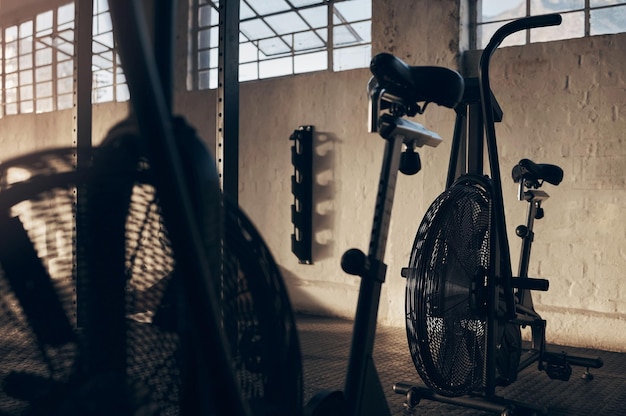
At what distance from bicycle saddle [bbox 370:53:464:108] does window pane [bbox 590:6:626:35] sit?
2528mm

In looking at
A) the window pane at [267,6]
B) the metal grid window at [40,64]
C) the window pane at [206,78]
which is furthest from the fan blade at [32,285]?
the metal grid window at [40,64]

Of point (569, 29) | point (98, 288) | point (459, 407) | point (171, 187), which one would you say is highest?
point (569, 29)

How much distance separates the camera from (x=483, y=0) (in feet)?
12.9

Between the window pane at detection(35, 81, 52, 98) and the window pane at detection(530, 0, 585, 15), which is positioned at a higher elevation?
the window pane at detection(35, 81, 52, 98)

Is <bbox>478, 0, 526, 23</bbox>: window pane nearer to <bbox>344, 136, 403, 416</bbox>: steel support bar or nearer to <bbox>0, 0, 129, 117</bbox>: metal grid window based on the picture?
<bbox>344, 136, 403, 416</bbox>: steel support bar

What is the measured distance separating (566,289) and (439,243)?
1907 mm

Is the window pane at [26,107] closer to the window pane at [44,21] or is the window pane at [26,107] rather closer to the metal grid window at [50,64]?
the metal grid window at [50,64]

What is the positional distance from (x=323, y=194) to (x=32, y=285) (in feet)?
12.0

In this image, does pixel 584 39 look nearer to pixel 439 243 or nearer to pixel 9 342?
pixel 439 243

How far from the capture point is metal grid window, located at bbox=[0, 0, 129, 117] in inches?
234

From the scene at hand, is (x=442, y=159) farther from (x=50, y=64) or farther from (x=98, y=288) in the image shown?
(x=50, y=64)

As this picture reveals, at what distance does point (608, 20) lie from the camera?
11.5ft

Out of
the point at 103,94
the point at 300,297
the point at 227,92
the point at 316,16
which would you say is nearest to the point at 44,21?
the point at 103,94

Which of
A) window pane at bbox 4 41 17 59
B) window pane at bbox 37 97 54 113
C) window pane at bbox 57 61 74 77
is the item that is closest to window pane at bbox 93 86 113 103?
window pane at bbox 57 61 74 77
